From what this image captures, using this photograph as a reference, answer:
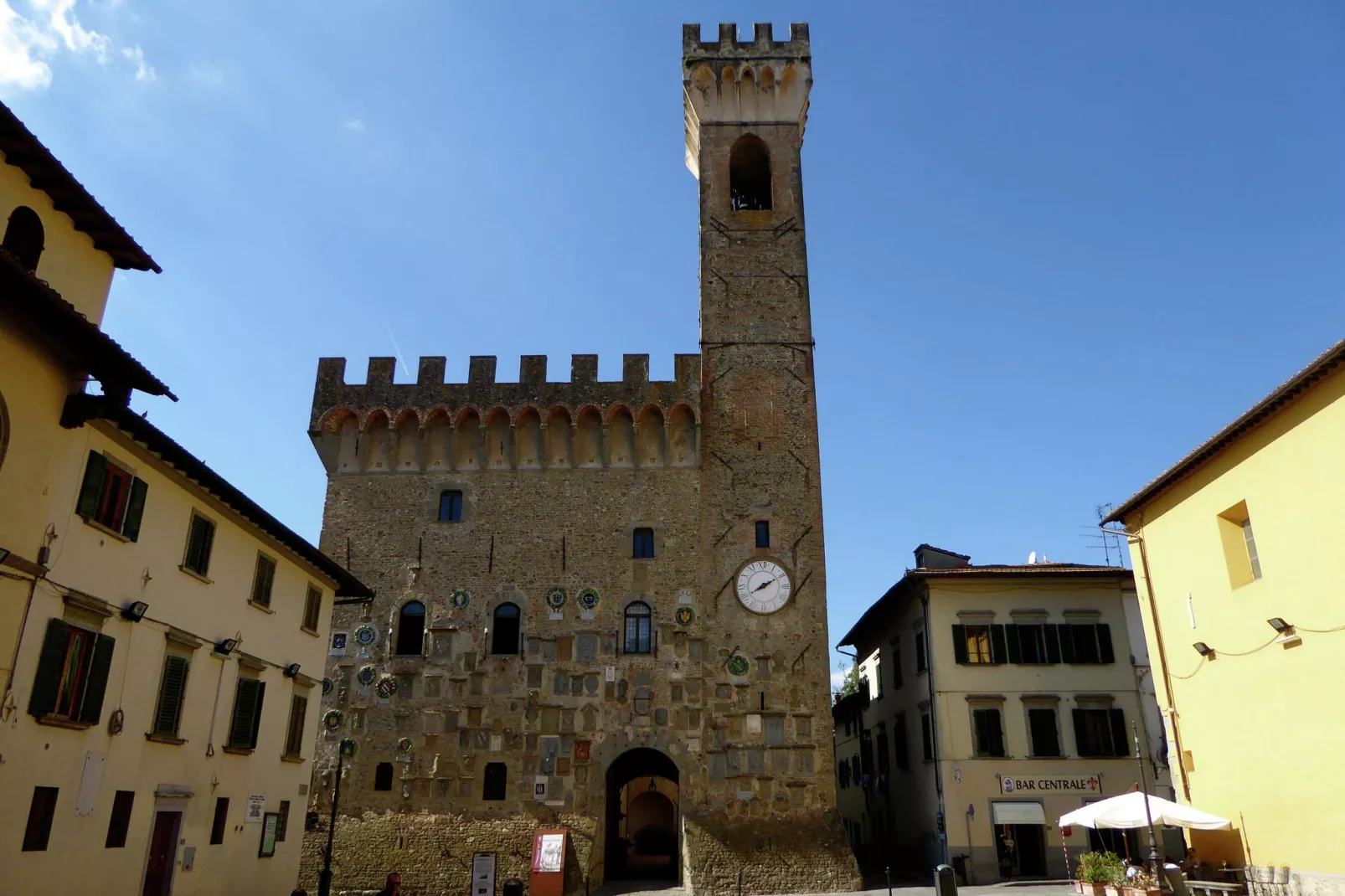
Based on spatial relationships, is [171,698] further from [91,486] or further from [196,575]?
[91,486]

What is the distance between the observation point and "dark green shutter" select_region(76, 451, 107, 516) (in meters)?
13.5

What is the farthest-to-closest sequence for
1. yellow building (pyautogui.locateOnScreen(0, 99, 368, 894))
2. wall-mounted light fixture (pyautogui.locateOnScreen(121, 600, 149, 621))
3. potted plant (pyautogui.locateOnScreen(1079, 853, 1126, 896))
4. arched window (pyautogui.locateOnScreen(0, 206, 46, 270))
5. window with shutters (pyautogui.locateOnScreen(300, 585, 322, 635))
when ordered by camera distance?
window with shutters (pyautogui.locateOnScreen(300, 585, 322, 635))
potted plant (pyautogui.locateOnScreen(1079, 853, 1126, 896))
wall-mounted light fixture (pyautogui.locateOnScreen(121, 600, 149, 621))
arched window (pyautogui.locateOnScreen(0, 206, 46, 270))
yellow building (pyautogui.locateOnScreen(0, 99, 368, 894))

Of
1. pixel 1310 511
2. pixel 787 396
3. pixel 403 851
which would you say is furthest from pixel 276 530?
pixel 1310 511

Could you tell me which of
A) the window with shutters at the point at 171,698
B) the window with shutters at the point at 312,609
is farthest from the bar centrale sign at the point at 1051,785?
the window with shutters at the point at 171,698

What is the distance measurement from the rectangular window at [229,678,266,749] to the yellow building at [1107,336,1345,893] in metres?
18.5

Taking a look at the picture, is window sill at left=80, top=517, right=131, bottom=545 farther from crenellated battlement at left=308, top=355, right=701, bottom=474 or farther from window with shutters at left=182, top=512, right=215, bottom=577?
crenellated battlement at left=308, top=355, right=701, bottom=474

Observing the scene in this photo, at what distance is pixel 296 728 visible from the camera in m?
20.8

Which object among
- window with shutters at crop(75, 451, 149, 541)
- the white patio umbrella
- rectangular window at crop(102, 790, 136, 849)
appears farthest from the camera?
the white patio umbrella

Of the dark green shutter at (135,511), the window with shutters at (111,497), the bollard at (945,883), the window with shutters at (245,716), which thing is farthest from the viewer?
the window with shutters at (245,716)

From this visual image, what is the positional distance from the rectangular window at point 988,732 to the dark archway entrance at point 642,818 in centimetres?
846

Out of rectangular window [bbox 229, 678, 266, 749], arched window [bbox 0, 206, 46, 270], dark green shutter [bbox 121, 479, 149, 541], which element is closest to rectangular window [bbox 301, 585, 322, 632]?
rectangular window [bbox 229, 678, 266, 749]

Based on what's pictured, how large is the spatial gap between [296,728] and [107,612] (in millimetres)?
7680

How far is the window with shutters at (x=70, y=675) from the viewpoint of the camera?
12.7 meters

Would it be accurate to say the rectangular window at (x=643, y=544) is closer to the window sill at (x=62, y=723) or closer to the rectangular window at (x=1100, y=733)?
the rectangular window at (x=1100, y=733)
